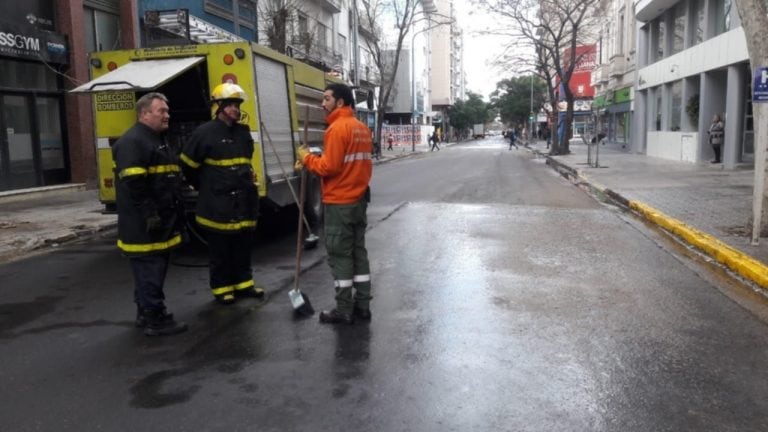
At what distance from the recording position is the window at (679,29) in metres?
25.8

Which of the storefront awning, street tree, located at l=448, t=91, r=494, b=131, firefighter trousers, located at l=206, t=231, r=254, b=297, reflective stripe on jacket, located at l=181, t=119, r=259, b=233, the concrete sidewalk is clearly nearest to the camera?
reflective stripe on jacket, located at l=181, t=119, r=259, b=233

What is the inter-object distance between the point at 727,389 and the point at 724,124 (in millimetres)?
19323

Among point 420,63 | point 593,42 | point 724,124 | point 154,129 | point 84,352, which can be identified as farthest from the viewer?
point 420,63

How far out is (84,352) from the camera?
→ 4832mm

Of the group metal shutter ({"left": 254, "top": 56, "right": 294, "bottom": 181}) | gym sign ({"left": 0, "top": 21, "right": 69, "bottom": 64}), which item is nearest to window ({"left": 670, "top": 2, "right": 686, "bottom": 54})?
metal shutter ({"left": 254, "top": 56, "right": 294, "bottom": 181})

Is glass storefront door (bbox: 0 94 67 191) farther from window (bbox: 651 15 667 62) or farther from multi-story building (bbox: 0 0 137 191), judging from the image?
window (bbox: 651 15 667 62)

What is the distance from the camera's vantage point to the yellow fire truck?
8.09m

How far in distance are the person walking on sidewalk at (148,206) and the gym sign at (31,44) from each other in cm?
1098

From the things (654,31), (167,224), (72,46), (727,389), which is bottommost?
(727,389)

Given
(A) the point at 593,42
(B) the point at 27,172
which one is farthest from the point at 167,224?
(A) the point at 593,42

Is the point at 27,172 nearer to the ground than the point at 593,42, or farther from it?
nearer to the ground

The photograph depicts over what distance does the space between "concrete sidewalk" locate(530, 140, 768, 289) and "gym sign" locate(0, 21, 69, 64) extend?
1322 centimetres

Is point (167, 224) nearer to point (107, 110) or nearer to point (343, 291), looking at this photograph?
point (343, 291)

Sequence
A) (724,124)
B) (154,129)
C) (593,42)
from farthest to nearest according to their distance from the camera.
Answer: (593,42)
(724,124)
(154,129)
